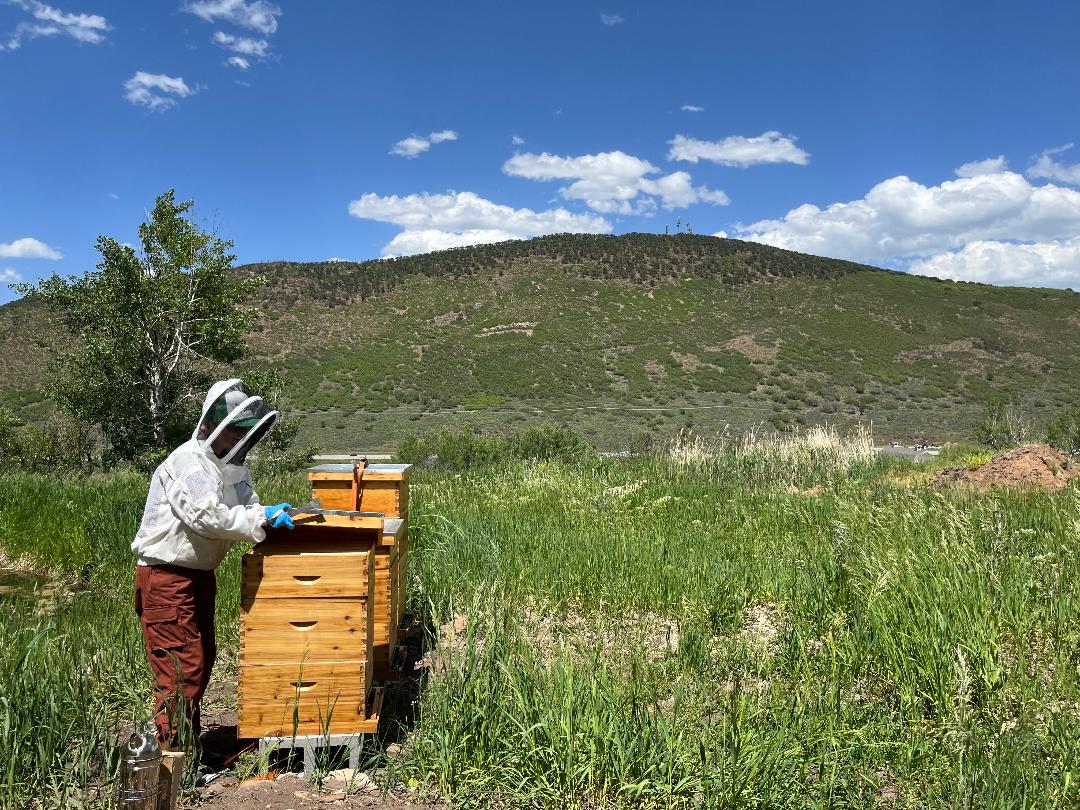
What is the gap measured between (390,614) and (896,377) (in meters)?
53.6

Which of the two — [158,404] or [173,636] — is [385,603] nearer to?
[173,636]

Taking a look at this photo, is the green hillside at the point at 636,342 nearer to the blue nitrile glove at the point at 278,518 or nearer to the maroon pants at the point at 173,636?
the maroon pants at the point at 173,636

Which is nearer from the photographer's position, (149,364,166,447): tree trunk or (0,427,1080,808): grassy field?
(0,427,1080,808): grassy field

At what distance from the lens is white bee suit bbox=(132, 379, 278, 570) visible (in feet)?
12.2

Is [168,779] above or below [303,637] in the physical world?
below

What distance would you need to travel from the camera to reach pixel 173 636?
13.1 feet

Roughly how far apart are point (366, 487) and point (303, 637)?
6.87 ft

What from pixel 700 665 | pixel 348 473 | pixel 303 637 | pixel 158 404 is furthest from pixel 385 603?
pixel 158 404

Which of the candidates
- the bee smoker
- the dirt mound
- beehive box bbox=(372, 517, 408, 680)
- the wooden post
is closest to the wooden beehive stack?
beehive box bbox=(372, 517, 408, 680)

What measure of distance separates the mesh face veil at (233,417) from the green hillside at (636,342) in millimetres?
25454

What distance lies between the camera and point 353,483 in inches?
227

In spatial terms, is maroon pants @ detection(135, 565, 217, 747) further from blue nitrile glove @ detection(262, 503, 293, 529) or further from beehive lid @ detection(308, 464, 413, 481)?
beehive lid @ detection(308, 464, 413, 481)

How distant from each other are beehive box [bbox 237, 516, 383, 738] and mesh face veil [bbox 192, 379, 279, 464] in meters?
0.52

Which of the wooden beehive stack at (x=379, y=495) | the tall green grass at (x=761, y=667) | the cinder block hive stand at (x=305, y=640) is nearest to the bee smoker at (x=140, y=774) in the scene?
the cinder block hive stand at (x=305, y=640)
